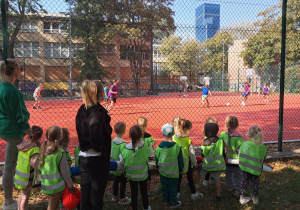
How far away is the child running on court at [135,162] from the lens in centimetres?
302

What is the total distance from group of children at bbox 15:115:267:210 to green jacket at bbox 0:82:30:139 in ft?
0.63

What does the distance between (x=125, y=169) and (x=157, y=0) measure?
89.8ft

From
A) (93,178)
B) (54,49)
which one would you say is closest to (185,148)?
(93,178)

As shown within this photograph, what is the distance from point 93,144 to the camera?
2.29 meters

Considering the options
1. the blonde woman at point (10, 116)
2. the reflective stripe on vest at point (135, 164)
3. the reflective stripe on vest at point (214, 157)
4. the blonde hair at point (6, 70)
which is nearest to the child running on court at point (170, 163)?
the reflective stripe on vest at point (135, 164)

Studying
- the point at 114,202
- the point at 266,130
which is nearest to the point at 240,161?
the point at 114,202

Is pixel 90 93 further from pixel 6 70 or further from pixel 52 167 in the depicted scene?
pixel 6 70

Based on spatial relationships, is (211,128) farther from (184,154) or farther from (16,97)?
(16,97)

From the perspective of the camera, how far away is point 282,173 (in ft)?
14.2

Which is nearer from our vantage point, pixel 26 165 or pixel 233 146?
pixel 26 165

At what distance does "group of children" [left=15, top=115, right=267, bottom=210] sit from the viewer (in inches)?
105

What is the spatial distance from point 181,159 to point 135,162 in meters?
0.63

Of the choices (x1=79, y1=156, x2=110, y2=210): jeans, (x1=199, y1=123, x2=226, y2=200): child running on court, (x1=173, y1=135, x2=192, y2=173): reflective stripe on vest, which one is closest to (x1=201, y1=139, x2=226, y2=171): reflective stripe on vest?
(x1=199, y1=123, x2=226, y2=200): child running on court

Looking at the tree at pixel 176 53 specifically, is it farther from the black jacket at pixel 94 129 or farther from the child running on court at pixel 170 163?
the black jacket at pixel 94 129
